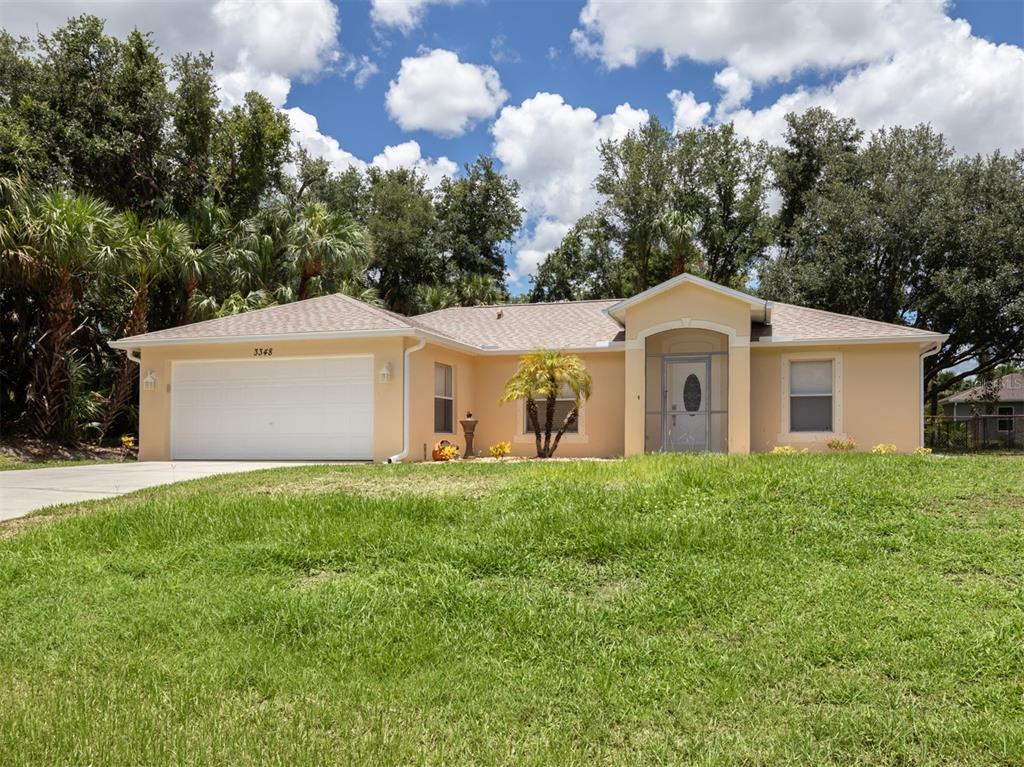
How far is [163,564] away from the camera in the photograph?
6.46 meters

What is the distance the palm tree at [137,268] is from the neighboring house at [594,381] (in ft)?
9.93

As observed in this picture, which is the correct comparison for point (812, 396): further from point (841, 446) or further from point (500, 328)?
point (500, 328)

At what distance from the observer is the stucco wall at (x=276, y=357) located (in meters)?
16.0

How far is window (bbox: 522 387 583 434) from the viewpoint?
1845 centimetres

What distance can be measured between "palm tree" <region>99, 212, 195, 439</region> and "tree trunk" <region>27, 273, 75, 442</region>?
1190 mm

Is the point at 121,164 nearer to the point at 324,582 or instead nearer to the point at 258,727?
the point at 324,582

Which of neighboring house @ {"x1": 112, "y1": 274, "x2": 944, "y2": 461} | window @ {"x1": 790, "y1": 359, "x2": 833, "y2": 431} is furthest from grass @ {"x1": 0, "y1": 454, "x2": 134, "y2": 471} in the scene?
window @ {"x1": 790, "y1": 359, "x2": 833, "y2": 431}

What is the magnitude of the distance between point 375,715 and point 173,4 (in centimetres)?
2035

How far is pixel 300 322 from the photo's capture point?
56.6ft

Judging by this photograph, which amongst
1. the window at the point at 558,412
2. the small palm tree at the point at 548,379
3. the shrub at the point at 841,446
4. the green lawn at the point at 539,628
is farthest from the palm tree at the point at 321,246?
the green lawn at the point at 539,628

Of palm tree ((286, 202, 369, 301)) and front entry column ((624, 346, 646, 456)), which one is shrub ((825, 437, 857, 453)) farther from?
palm tree ((286, 202, 369, 301))

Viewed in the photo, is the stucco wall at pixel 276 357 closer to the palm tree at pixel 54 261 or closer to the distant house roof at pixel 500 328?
the distant house roof at pixel 500 328

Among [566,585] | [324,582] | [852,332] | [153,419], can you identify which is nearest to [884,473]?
[566,585]

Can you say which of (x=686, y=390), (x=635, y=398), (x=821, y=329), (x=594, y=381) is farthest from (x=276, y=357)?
(x=821, y=329)
